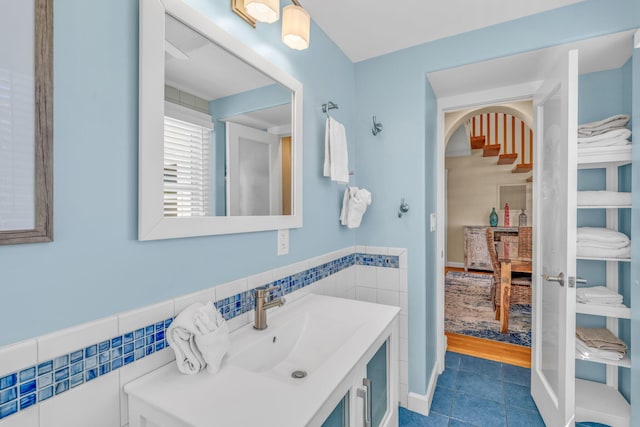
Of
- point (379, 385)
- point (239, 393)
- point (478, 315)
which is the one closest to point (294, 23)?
point (239, 393)

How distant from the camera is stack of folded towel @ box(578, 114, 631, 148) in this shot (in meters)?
1.64

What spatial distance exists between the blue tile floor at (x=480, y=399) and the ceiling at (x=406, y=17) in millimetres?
2340

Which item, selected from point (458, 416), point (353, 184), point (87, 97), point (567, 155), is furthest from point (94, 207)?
point (458, 416)

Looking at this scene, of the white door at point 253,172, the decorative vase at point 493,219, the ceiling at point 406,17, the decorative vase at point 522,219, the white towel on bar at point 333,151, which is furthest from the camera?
the decorative vase at point 493,219

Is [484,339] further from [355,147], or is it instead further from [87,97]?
[87,97]

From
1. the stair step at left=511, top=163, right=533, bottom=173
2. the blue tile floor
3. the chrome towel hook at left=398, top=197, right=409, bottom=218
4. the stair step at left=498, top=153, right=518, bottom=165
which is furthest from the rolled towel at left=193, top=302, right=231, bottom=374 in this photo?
the stair step at left=511, top=163, right=533, bottom=173

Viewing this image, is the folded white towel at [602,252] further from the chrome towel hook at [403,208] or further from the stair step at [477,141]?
the stair step at [477,141]

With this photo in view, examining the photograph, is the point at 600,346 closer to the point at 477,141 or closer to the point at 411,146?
the point at 411,146

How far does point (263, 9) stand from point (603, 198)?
76.2 inches

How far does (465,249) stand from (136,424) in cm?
631

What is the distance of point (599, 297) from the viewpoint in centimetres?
171

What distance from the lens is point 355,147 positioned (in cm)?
224

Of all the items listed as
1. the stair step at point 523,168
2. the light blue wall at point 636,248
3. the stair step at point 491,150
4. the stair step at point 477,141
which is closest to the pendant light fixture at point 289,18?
the light blue wall at point 636,248

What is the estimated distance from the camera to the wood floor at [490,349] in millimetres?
2590
